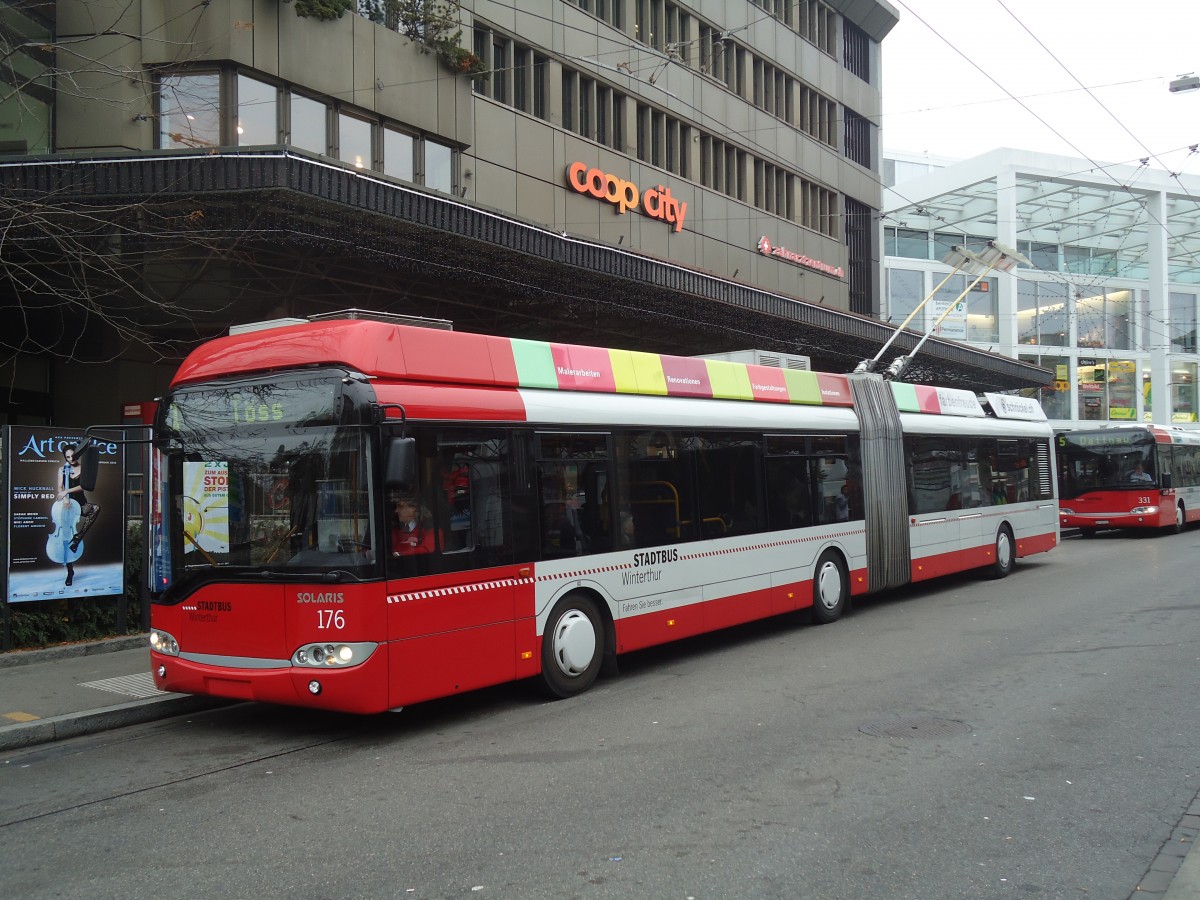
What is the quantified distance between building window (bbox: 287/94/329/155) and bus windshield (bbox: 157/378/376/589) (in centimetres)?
1020

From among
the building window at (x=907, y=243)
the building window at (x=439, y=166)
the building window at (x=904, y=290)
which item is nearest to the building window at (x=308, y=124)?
the building window at (x=439, y=166)

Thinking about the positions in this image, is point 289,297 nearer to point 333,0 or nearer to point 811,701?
point 333,0

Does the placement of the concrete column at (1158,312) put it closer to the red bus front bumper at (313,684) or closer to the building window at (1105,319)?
the building window at (1105,319)

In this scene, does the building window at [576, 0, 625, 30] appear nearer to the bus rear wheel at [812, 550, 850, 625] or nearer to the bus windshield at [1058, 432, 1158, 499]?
the bus windshield at [1058, 432, 1158, 499]

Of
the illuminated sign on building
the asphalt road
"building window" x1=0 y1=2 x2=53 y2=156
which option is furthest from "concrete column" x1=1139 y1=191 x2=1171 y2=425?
"building window" x1=0 y1=2 x2=53 y2=156

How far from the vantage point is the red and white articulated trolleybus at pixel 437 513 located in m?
6.83

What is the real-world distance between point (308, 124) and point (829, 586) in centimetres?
1157

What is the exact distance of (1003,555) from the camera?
17.1 m

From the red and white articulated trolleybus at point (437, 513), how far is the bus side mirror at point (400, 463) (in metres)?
0.02

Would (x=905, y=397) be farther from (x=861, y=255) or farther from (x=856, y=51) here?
Answer: (x=856, y=51)

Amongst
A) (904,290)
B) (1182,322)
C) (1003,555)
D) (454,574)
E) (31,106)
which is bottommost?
(1003,555)

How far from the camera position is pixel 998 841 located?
488cm

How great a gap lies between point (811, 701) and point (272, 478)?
4.60m

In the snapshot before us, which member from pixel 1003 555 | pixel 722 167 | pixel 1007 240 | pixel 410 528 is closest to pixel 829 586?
pixel 1003 555
